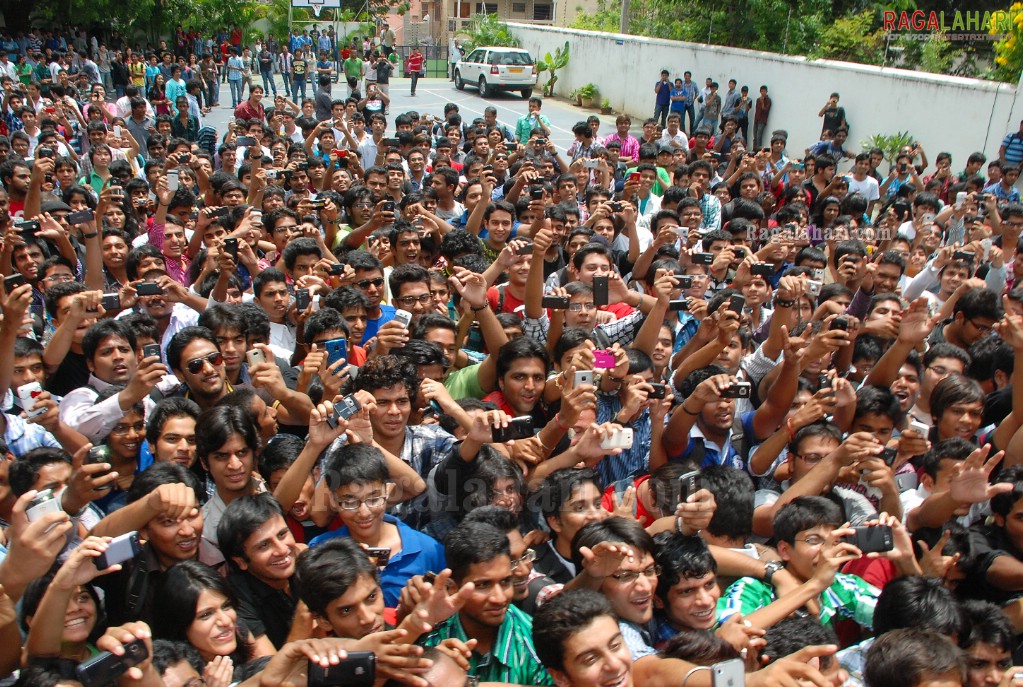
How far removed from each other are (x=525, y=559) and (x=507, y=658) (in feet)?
1.36

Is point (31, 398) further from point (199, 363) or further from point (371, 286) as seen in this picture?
point (371, 286)

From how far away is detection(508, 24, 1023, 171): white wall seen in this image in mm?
12781

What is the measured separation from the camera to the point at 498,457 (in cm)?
359

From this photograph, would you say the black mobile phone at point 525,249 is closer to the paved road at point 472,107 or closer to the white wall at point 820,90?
the white wall at point 820,90

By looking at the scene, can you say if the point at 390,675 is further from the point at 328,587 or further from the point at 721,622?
the point at 721,622

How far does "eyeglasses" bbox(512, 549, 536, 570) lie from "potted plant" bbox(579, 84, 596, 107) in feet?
77.4

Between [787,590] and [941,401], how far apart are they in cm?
164

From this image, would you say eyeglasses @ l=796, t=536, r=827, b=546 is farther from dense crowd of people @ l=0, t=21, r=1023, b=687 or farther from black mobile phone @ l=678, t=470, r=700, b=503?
black mobile phone @ l=678, t=470, r=700, b=503

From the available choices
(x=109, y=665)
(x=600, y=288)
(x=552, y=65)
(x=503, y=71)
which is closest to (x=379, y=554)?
(x=109, y=665)

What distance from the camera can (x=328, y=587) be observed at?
273 cm

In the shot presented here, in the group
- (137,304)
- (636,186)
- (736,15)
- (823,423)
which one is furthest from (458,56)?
(823,423)

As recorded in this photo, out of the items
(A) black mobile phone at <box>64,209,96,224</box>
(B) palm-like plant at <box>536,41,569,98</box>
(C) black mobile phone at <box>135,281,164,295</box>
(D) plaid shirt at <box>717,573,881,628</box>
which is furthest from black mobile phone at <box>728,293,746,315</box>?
(B) palm-like plant at <box>536,41,569,98</box>

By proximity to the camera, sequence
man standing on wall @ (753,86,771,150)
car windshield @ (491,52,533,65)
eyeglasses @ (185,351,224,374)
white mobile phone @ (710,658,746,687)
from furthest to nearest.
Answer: car windshield @ (491,52,533,65), man standing on wall @ (753,86,771,150), eyeglasses @ (185,351,224,374), white mobile phone @ (710,658,746,687)

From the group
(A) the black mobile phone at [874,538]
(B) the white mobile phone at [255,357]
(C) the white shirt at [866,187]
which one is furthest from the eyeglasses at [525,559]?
(C) the white shirt at [866,187]
